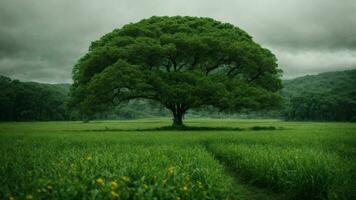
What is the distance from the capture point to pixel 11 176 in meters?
8.20

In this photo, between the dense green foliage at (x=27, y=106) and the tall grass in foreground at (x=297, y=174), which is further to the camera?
the dense green foliage at (x=27, y=106)

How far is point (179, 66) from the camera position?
152ft

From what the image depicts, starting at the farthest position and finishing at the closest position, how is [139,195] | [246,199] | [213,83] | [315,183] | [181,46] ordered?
[181,46] → [213,83] → [246,199] → [315,183] → [139,195]

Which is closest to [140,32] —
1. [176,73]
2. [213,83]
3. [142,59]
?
[142,59]

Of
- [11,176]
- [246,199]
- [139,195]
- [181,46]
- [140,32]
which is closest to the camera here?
[139,195]

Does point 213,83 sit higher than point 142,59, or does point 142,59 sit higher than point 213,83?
point 142,59

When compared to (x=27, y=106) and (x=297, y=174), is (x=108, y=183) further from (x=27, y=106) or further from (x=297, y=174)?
(x=27, y=106)

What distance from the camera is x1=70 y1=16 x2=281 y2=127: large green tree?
123 feet

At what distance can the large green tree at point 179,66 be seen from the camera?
3756 cm

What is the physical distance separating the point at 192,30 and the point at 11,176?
37357 mm

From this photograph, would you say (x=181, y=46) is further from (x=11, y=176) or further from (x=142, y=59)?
(x=11, y=176)

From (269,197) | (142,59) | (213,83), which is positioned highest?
(142,59)

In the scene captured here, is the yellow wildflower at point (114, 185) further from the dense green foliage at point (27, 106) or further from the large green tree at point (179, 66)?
the dense green foliage at point (27, 106)

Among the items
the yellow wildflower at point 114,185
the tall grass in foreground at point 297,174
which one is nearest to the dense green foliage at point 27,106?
the tall grass in foreground at point 297,174
